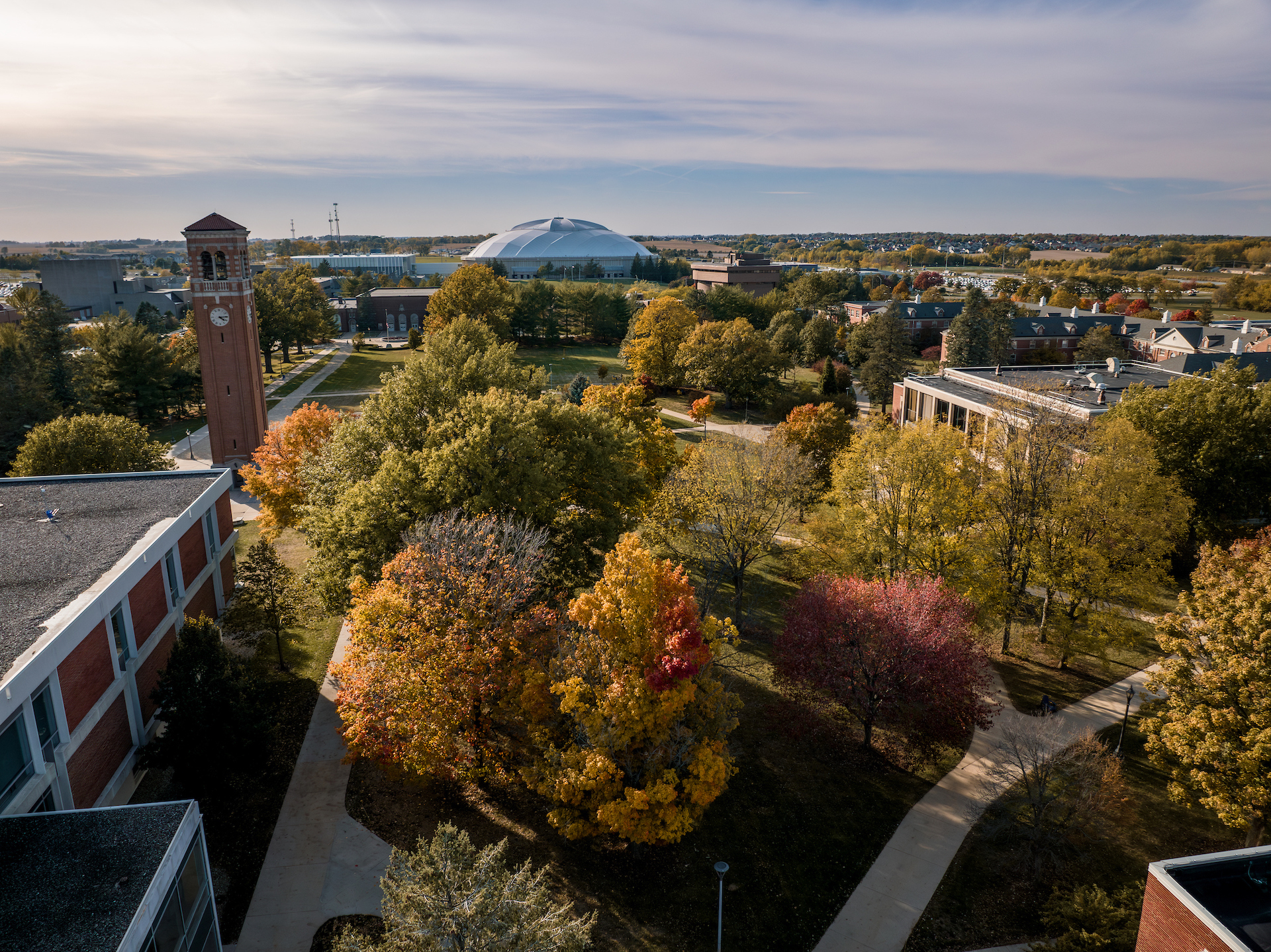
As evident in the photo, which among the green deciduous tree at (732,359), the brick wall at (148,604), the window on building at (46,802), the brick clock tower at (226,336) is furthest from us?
the green deciduous tree at (732,359)

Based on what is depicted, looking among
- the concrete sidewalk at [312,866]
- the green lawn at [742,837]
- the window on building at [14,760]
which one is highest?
the window on building at [14,760]

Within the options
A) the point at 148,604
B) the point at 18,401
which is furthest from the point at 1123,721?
the point at 18,401

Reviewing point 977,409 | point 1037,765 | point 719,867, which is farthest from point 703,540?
point 977,409

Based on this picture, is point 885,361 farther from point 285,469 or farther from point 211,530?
point 211,530


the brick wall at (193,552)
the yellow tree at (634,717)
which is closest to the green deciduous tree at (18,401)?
the brick wall at (193,552)

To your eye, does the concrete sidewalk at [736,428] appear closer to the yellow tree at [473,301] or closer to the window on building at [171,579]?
the yellow tree at [473,301]

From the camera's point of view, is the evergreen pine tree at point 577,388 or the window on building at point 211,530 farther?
the evergreen pine tree at point 577,388

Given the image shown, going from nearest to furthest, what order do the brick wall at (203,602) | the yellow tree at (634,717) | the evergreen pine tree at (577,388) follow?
the yellow tree at (634,717)
the brick wall at (203,602)
the evergreen pine tree at (577,388)
